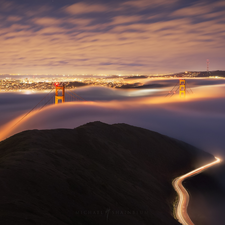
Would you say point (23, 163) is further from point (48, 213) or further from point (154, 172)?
point (154, 172)

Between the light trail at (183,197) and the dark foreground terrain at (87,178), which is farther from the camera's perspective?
the light trail at (183,197)

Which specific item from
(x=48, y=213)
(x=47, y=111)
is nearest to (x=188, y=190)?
(x=48, y=213)

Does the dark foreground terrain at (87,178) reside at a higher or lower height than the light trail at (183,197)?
higher

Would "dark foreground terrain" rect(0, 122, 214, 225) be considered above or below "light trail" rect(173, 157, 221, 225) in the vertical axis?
above

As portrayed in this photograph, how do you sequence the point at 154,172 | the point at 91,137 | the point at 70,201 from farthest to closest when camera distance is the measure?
the point at 154,172 → the point at 91,137 → the point at 70,201

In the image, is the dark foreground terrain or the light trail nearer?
the dark foreground terrain

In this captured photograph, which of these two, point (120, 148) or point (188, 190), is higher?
point (120, 148)

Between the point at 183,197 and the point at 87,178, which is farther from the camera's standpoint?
the point at 183,197

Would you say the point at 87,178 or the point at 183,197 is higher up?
the point at 87,178
